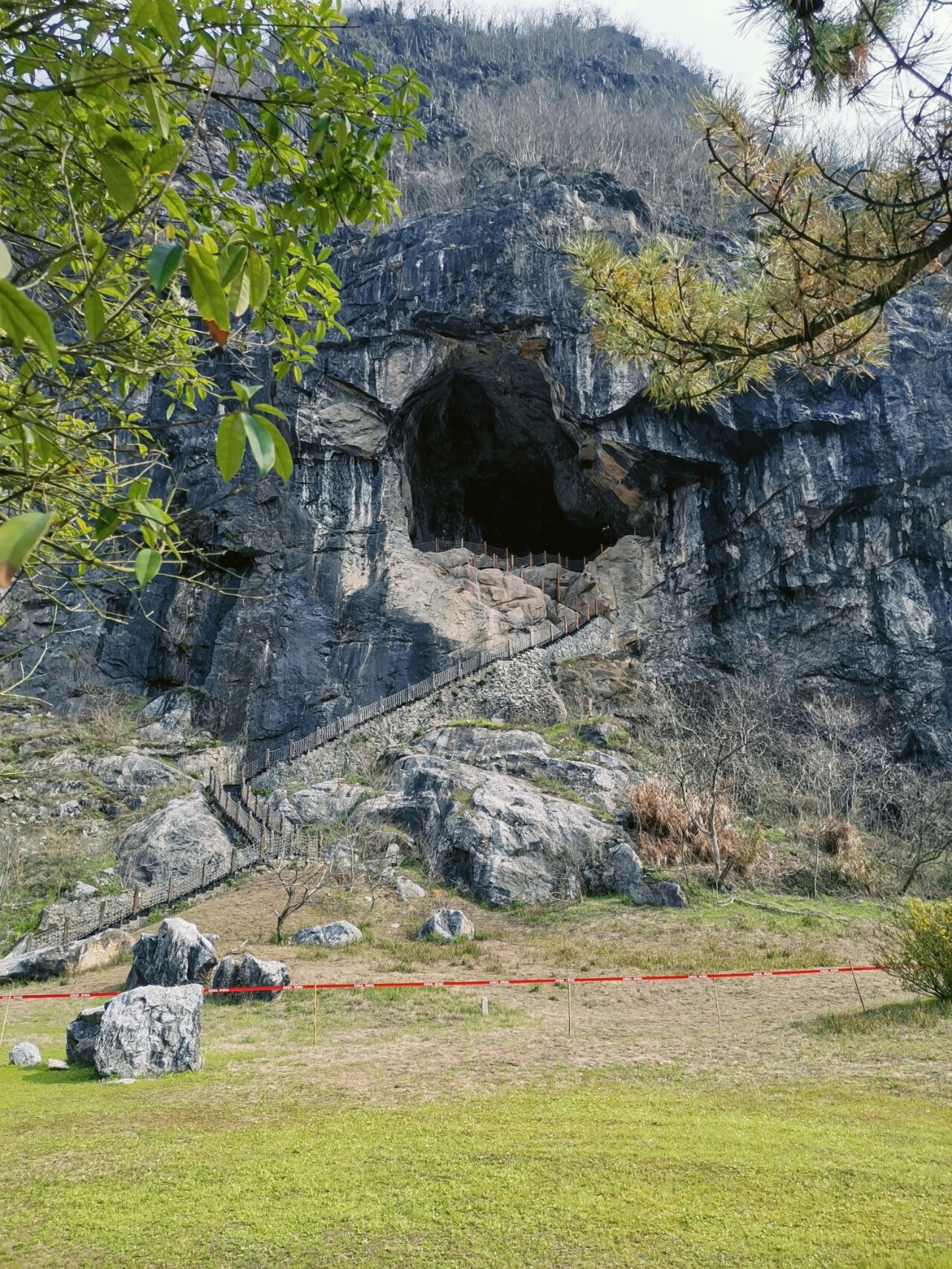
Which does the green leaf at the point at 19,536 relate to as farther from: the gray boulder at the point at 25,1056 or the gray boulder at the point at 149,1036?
the gray boulder at the point at 25,1056

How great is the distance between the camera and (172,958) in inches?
401

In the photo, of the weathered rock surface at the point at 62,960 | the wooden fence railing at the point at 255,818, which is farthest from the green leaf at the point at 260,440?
the wooden fence railing at the point at 255,818

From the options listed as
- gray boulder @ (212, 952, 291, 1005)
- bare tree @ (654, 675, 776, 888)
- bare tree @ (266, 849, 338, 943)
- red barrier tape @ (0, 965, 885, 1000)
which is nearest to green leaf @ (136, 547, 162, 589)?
red barrier tape @ (0, 965, 885, 1000)

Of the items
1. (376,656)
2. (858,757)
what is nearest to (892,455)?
(858,757)

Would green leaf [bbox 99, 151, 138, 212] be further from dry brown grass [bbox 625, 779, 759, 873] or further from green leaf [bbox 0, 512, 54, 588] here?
dry brown grass [bbox 625, 779, 759, 873]

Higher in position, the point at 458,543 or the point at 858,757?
the point at 458,543

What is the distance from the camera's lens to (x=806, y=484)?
1025 inches

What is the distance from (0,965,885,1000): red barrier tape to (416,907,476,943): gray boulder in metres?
2.36

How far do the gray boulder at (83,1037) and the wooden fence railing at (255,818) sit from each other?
8.32 m

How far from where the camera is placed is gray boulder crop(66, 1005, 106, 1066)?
7.33 metres

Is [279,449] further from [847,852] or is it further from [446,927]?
[847,852]

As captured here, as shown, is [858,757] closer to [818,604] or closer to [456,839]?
[818,604]

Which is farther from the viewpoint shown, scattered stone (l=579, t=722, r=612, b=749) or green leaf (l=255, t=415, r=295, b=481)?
scattered stone (l=579, t=722, r=612, b=749)

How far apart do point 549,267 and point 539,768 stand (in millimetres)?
16411
